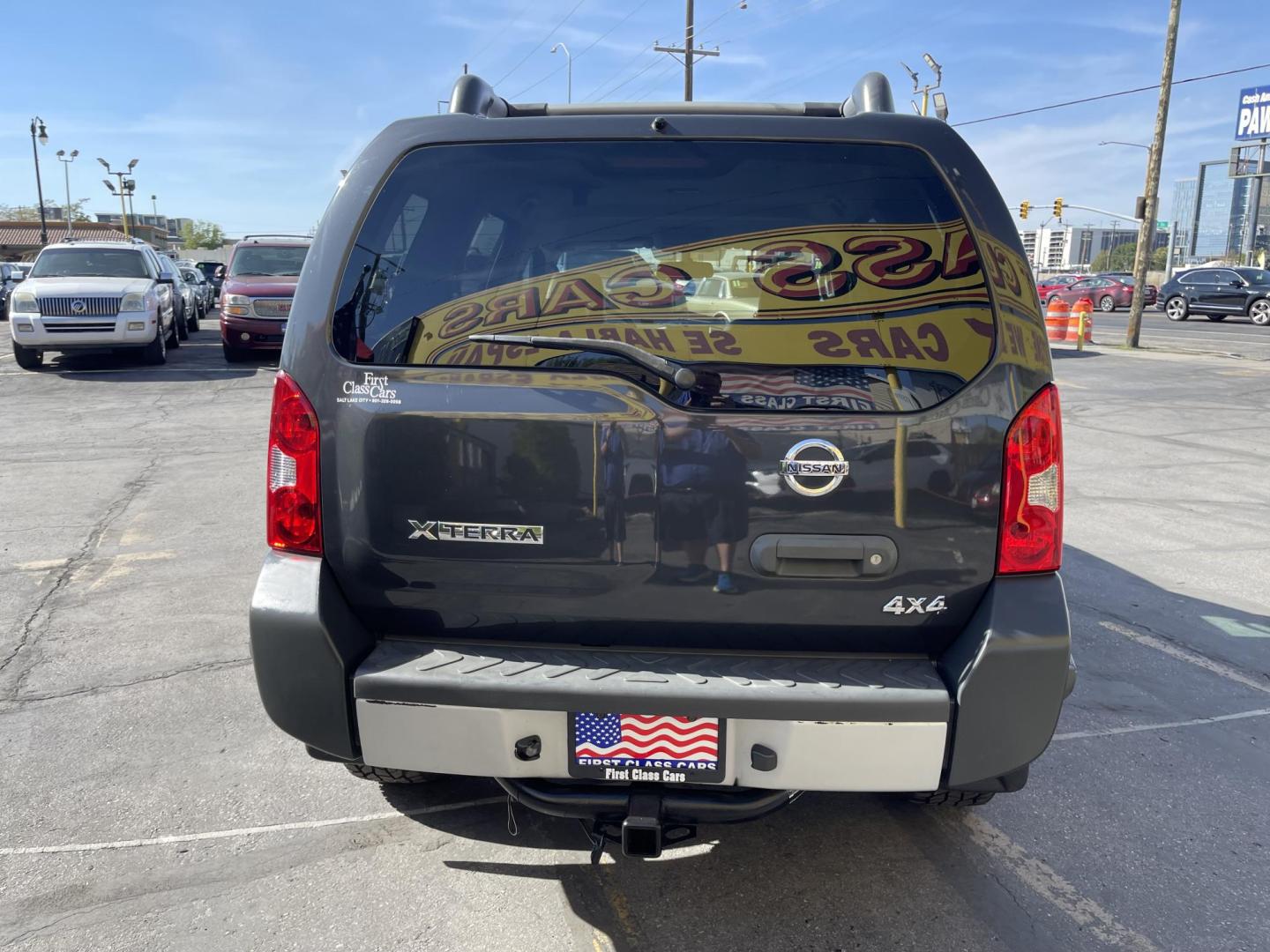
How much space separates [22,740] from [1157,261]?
12008cm


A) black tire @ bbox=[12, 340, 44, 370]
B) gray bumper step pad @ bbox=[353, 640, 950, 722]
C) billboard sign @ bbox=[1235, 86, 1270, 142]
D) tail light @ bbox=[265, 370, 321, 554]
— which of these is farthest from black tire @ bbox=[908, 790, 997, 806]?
billboard sign @ bbox=[1235, 86, 1270, 142]

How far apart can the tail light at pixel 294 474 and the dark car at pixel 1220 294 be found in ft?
107

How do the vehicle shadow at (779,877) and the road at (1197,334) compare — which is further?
the road at (1197,334)

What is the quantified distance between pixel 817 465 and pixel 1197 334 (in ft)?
88.1

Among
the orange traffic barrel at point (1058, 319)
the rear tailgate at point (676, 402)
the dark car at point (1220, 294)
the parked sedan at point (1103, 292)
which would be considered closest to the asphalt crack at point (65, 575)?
the rear tailgate at point (676, 402)

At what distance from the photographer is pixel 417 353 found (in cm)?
245

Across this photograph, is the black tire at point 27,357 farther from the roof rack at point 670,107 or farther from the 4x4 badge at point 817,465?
the 4x4 badge at point 817,465

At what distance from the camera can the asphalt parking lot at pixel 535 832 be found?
Result: 2602mm

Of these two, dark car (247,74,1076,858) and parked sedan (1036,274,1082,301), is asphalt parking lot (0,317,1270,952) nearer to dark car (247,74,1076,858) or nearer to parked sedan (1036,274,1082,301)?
dark car (247,74,1076,858)

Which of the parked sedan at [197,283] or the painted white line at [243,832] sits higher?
the parked sedan at [197,283]

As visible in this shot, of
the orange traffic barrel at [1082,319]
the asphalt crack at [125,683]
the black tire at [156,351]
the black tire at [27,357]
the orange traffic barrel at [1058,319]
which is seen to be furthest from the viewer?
the orange traffic barrel at [1058,319]

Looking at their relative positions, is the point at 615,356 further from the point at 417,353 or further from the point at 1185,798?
the point at 1185,798

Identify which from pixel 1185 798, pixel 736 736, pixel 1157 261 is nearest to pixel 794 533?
pixel 736 736

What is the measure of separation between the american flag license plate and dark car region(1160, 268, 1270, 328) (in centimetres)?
3213
